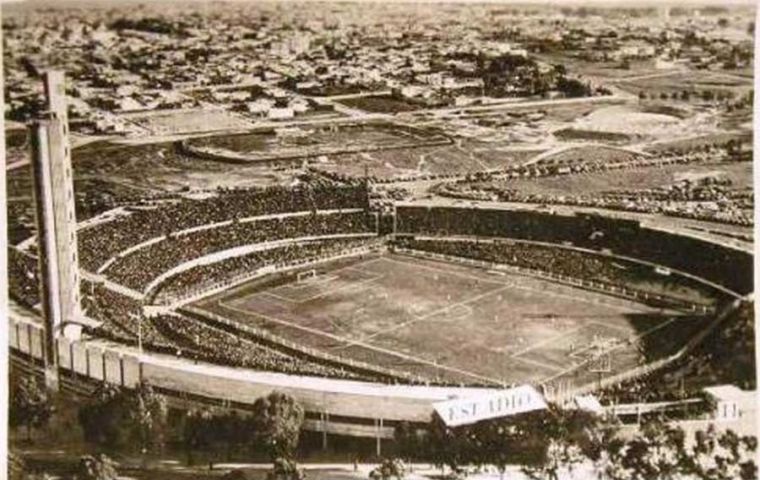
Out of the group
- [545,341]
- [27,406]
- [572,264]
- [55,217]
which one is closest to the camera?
[27,406]

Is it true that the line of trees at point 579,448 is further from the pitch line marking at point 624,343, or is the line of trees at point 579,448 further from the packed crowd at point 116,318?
the packed crowd at point 116,318

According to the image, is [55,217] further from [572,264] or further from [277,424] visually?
[572,264]

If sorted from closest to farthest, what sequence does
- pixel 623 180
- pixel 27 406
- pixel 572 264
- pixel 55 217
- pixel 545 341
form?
1. pixel 27 406
2. pixel 55 217
3. pixel 545 341
4. pixel 623 180
5. pixel 572 264

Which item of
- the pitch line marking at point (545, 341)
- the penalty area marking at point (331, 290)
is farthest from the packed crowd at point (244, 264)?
the pitch line marking at point (545, 341)

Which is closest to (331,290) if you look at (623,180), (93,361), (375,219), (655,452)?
(375,219)

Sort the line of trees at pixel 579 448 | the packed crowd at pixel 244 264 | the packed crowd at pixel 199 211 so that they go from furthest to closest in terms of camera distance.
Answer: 1. the packed crowd at pixel 244 264
2. the packed crowd at pixel 199 211
3. the line of trees at pixel 579 448

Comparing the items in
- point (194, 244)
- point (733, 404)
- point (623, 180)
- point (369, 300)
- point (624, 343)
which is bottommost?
point (733, 404)

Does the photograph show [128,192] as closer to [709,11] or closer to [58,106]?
[58,106]
